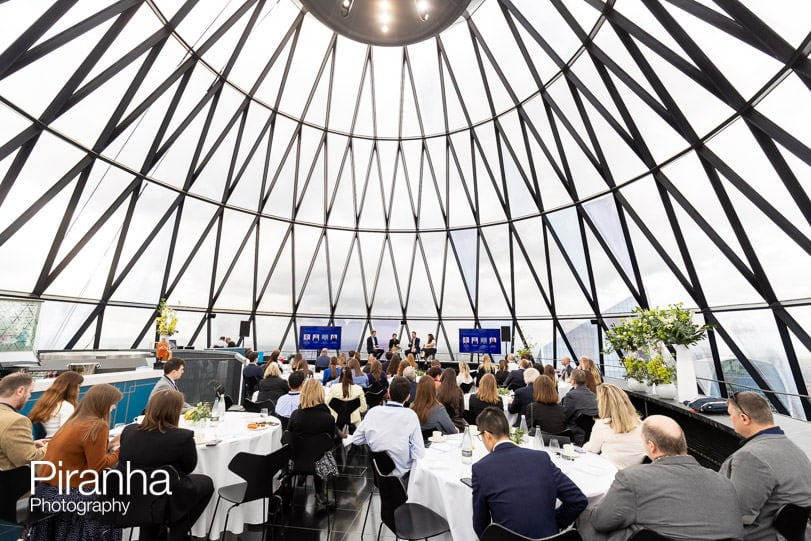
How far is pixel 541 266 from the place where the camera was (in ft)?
43.6

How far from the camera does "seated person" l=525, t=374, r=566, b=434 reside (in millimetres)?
5078

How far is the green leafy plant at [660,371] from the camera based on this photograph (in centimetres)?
631

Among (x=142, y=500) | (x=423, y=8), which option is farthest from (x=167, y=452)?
(x=423, y=8)

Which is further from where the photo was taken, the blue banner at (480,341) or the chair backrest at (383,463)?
the blue banner at (480,341)

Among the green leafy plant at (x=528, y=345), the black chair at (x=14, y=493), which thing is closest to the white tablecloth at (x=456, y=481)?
the black chair at (x=14, y=493)

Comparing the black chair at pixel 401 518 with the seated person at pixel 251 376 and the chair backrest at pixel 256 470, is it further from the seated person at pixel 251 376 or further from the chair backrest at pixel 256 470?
the seated person at pixel 251 376

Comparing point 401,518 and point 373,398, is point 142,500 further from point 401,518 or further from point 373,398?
point 373,398

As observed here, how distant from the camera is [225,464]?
3.98 m

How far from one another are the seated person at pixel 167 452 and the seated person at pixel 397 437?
64.4 inches

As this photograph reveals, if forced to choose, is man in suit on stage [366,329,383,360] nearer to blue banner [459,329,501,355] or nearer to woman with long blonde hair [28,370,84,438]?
blue banner [459,329,501,355]

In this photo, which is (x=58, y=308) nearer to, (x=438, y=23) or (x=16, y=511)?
A: (x=16, y=511)

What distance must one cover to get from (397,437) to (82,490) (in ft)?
8.67

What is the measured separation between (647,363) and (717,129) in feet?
15.1

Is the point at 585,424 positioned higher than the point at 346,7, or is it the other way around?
the point at 346,7
